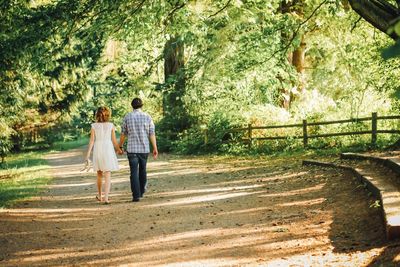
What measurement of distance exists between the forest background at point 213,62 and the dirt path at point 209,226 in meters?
4.10

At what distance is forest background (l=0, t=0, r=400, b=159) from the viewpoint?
1309 centimetres

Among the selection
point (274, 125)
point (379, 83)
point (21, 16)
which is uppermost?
point (21, 16)

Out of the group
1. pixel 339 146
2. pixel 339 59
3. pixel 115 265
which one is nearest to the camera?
pixel 115 265

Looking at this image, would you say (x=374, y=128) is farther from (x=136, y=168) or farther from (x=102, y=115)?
(x=102, y=115)

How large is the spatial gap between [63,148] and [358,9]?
104 feet

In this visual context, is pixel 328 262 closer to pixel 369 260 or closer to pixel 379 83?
pixel 369 260

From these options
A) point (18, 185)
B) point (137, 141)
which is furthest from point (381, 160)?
point (18, 185)

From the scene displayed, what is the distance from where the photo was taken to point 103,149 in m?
10.7

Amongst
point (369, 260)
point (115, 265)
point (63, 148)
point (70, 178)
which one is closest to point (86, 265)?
point (115, 265)

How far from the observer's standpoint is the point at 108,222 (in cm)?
873

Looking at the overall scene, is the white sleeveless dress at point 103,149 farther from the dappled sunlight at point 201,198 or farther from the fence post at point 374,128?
the fence post at point 374,128

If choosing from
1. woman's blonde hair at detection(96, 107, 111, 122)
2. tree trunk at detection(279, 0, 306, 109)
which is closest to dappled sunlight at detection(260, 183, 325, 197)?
woman's blonde hair at detection(96, 107, 111, 122)

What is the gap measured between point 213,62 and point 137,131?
480 inches

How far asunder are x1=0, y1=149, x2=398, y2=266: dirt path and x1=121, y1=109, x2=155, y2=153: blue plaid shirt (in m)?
1.10
